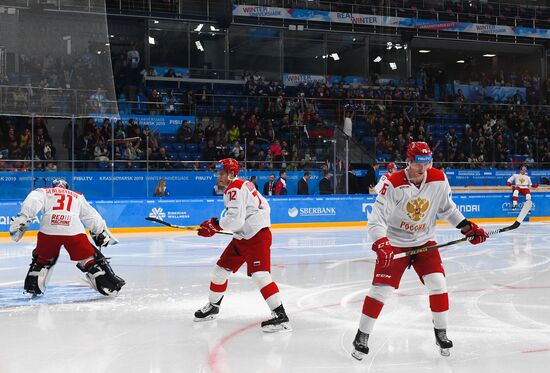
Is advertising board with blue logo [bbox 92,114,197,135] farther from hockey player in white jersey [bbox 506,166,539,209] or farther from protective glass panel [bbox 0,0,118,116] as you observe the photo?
hockey player in white jersey [bbox 506,166,539,209]

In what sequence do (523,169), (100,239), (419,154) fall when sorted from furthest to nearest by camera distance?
(523,169), (100,239), (419,154)

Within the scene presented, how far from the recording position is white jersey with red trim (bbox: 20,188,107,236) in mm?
6680

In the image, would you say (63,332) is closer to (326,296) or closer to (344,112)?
(326,296)

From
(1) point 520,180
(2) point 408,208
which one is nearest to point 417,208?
(2) point 408,208

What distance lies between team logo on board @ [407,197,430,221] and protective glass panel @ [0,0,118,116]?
25.7 ft

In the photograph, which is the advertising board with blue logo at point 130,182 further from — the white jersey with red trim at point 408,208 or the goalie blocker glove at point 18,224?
the white jersey with red trim at point 408,208

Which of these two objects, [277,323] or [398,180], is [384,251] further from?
[277,323]

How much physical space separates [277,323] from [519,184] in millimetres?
13972

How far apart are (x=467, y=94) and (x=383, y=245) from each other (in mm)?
24445

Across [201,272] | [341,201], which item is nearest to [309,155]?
[341,201]

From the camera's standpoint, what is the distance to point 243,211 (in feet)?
17.5

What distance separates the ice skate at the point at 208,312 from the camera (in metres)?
5.70

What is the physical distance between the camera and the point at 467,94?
89.6ft

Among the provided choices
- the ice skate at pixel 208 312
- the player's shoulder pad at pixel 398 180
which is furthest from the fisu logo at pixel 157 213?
the player's shoulder pad at pixel 398 180
